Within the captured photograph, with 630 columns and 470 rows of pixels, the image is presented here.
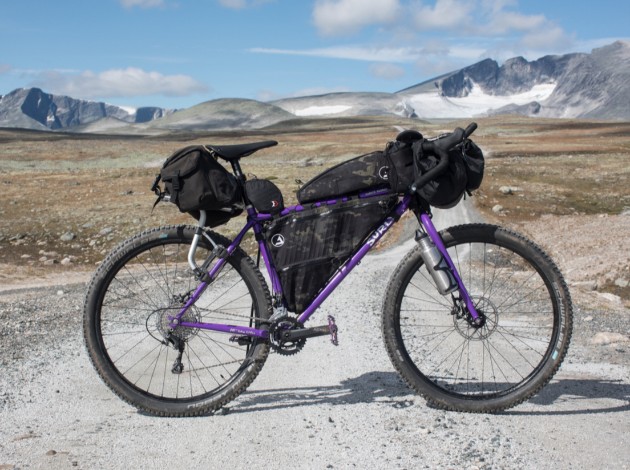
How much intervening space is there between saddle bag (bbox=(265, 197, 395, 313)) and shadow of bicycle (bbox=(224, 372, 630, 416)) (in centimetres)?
93

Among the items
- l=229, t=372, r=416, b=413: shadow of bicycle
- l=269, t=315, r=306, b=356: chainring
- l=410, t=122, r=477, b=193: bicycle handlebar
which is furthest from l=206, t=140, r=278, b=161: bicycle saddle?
l=229, t=372, r=416, b=413: shadow of bicycle

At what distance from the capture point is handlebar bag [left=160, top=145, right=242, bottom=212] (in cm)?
513

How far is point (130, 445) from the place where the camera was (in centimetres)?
471

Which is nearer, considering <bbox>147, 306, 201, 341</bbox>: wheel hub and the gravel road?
the gravel road

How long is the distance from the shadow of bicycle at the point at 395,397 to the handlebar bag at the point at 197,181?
1.74m

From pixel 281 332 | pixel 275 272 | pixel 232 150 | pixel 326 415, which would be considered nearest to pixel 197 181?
pixel 232 150

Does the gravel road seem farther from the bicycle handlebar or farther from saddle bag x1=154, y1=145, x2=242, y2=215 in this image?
the bicycle handlebar

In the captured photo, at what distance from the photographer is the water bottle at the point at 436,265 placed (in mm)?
5355

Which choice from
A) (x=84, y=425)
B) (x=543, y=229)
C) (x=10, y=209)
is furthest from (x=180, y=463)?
(x=10, y=209)

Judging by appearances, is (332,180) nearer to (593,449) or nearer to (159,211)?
(593,449)

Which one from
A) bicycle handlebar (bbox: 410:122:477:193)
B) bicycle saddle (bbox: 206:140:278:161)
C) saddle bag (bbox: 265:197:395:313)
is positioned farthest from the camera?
saddle bag (bbox: 265:197:395:313)

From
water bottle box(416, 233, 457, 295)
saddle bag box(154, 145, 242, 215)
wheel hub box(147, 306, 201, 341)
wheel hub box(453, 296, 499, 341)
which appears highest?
saddle bag box(154, 145, 242, 215)

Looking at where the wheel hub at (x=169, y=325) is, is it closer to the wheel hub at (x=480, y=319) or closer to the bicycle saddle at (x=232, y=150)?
the bicycle saddle at (x=232, y=150)

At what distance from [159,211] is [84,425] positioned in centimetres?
2339
